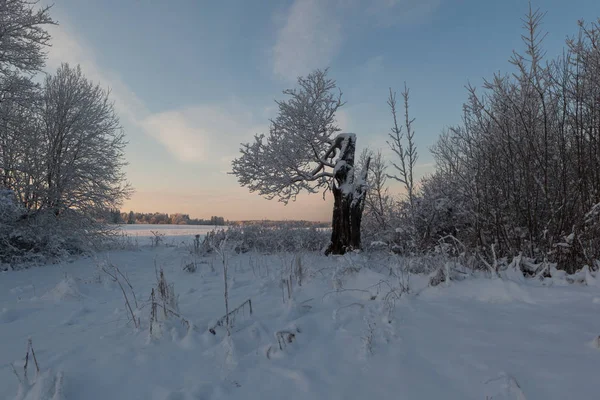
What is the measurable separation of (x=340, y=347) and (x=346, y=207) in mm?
6520

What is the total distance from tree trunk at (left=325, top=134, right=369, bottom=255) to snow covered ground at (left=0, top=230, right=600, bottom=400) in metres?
5.17

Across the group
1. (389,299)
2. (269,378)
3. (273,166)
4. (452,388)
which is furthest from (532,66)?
(273,166)

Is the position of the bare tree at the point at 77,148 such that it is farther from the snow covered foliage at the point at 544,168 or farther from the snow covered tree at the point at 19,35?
the snow covered foliage at the point at 544,168

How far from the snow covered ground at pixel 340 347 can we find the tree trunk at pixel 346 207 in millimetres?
5173

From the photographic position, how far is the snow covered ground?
144 cm

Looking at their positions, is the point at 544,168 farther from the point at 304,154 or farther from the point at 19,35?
the point at 19,35

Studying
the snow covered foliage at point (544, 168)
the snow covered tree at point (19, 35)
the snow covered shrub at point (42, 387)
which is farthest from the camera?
the snow covered tree at point (19, 35)

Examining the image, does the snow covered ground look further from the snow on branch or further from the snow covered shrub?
the snow on branch

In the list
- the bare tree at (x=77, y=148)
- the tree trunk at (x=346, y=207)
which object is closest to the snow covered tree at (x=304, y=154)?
the tree trunk at (x=346, y=207)

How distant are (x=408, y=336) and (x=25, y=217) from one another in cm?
954

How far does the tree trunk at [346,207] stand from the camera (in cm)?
823

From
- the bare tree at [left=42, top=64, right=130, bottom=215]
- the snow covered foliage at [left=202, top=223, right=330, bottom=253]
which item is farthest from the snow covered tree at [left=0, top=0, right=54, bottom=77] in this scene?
the snow covered foliage at [left=202, top=223, right=330, bottom=253]

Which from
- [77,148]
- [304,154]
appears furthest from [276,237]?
[77,148]

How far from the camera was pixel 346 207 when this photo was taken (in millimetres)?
8297
